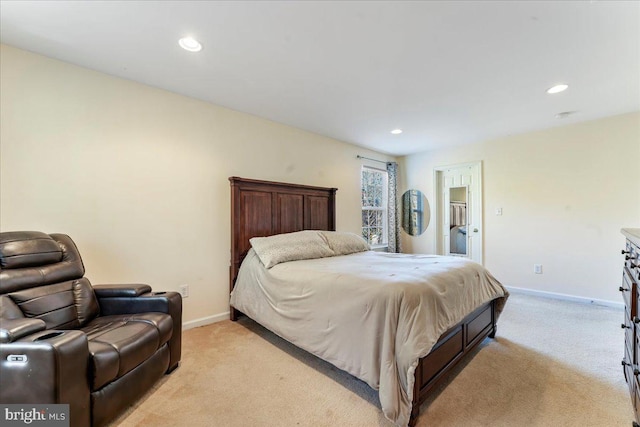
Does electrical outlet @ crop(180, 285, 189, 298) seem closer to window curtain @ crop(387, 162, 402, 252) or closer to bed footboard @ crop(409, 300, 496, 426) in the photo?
bed footboard @ crop(409, 300, 496, 426)

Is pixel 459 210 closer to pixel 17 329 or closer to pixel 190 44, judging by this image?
pixel 190 44

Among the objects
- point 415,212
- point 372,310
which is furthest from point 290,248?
point 415,212

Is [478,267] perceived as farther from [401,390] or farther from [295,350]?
[295,350]

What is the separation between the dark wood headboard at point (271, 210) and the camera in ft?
10.2

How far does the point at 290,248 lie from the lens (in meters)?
2.83

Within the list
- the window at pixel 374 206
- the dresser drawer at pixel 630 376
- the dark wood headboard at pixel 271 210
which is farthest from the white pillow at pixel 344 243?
the dresser drawer at pixel 630 376

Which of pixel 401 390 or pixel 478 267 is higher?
pixel 478 267

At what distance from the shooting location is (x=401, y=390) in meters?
1.50

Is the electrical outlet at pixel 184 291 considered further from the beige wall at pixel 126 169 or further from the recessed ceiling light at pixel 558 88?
the recessed ceiling light at pixel 558 88

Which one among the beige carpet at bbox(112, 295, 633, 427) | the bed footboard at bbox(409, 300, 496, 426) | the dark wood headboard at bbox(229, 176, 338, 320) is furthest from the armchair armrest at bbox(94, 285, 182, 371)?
the bed footboard at bbox(409, 300, 496, 426)

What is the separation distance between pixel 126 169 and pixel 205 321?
1.71 m

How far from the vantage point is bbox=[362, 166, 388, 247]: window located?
5000mm

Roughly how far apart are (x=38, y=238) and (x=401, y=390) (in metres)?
2.51

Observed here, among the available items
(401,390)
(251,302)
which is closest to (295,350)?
(251,302)
